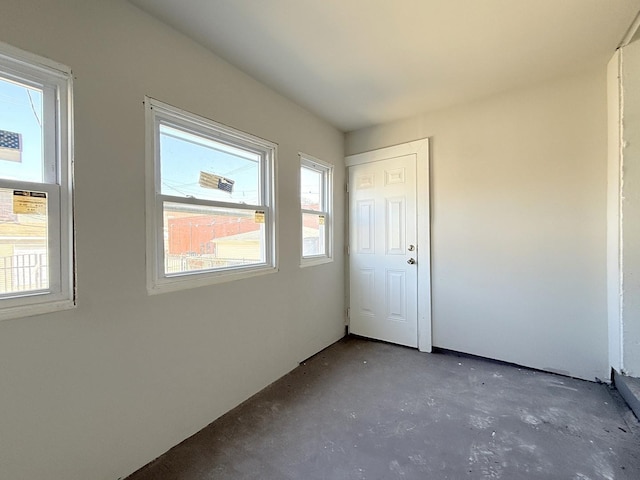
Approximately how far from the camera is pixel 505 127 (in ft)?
8.39

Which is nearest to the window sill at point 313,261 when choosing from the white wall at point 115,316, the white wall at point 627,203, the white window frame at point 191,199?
the white window frame at point 191,199

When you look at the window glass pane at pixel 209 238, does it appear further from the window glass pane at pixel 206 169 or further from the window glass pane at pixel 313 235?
the window glass pane at pixel 313 235

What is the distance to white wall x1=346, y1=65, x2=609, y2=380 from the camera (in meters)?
2.25

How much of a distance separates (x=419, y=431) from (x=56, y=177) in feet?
7.74

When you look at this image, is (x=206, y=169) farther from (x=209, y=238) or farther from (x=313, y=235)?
(x=313, y=235)

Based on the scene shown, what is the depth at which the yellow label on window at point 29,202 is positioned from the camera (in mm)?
1179

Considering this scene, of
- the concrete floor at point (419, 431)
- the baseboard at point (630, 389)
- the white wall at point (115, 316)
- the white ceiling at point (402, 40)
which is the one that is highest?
the white ceiling at point (402, 40)

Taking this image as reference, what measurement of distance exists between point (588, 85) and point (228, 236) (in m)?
3.01

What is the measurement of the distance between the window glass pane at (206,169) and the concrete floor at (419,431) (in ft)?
4.99

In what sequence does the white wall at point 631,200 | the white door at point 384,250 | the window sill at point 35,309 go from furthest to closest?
1. the white door at point 384,250
2. the white wall at point 631,200
3. the window sill at point 35,309

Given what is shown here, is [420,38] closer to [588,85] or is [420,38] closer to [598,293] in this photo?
[588,85]

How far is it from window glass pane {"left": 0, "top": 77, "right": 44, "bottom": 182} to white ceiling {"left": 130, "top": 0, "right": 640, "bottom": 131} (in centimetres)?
77

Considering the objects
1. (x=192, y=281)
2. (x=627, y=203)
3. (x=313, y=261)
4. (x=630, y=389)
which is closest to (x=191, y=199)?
(x=192, y=281)

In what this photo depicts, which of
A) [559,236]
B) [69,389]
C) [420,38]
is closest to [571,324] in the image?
[559,236]
